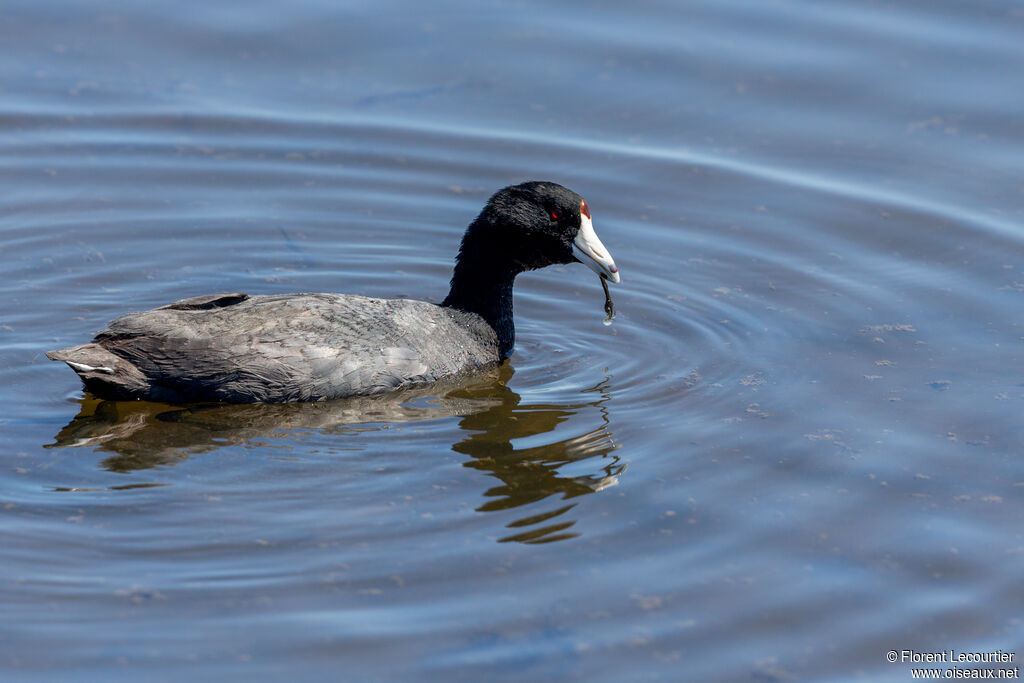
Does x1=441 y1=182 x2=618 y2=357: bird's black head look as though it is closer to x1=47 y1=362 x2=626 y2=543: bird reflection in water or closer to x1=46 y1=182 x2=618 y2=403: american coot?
x1=46 y1=182 x2=618 y2=403: american coot

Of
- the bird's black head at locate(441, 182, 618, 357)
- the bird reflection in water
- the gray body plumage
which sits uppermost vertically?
the bird's black head at locate(441, 182, 618, 357)

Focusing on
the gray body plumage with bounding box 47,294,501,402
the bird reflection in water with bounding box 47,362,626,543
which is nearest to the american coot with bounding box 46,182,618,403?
the gray body plumage with bounding box 47,294,501,402

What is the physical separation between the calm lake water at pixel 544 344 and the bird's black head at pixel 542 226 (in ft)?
2.39

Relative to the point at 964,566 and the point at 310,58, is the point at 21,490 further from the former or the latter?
the point at 310,58

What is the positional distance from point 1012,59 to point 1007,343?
454 cm

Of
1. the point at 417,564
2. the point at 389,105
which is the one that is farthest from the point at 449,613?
the point at 389,105

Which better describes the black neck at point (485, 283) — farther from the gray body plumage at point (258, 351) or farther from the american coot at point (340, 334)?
the gray body plumage at point (258, 351)

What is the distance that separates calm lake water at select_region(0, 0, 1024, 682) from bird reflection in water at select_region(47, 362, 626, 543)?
0.03 m

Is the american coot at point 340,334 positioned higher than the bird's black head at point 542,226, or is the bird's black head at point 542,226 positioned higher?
the bird's black head at point 542,226

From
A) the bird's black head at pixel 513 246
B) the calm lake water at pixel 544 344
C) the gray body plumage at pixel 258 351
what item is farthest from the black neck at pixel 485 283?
the gray body plumage at pixel 258 351

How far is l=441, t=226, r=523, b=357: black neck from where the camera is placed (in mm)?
9367

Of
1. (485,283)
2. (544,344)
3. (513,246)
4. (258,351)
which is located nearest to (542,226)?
(513,246)

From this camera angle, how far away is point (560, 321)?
33.1 ft

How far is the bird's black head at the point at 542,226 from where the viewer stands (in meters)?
9.16
